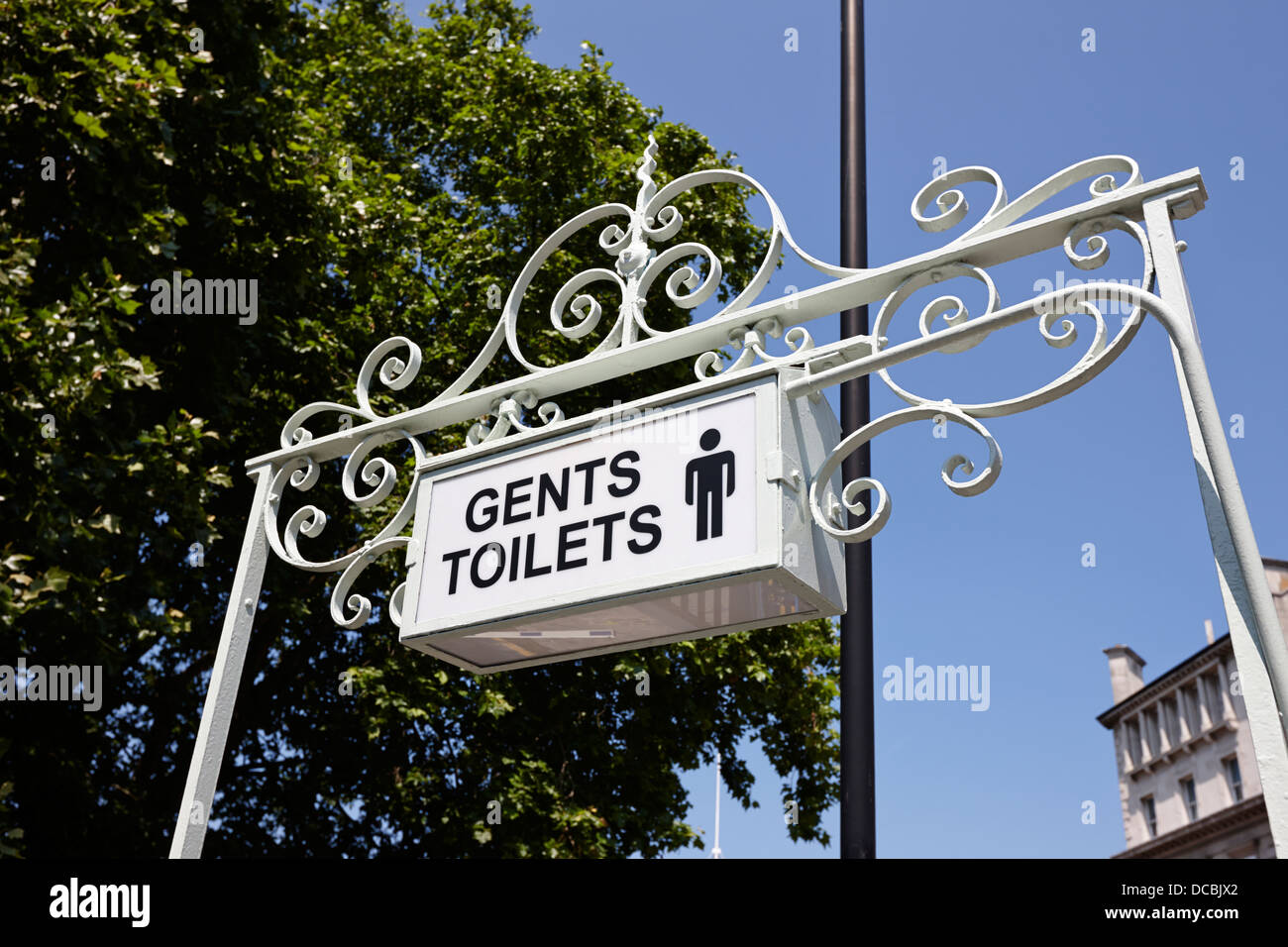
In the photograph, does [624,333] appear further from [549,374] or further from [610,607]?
[610,607]

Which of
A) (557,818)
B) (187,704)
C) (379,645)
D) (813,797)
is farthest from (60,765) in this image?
(813,797)

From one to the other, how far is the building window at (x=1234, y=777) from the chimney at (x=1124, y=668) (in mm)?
12677

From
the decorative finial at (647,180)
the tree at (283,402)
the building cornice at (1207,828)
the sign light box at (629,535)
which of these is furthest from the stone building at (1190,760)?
the sign light box at (629,535)

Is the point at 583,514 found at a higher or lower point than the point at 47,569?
lower

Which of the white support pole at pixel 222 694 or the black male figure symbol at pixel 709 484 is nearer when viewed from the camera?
the black male figure symbol at pixel 709 484

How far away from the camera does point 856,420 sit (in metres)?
4.71

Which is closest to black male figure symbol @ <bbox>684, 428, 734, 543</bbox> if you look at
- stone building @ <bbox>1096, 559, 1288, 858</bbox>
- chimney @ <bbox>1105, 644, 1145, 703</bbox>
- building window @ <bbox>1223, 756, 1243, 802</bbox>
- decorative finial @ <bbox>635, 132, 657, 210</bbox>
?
decorative finial @ <bbox>635, 132, 657, 210</bbox>

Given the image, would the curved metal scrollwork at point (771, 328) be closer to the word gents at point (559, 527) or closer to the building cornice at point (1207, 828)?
the word gents at point (559, 527)

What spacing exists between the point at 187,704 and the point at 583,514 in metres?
8.02

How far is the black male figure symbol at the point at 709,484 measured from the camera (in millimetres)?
2818

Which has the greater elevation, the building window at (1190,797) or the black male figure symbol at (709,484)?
the building window at (1190,797)

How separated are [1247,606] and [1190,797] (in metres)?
57.2

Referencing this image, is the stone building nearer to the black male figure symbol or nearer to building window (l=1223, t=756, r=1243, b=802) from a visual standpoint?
building window (l=1223, t=756, r=1243, b=802)
